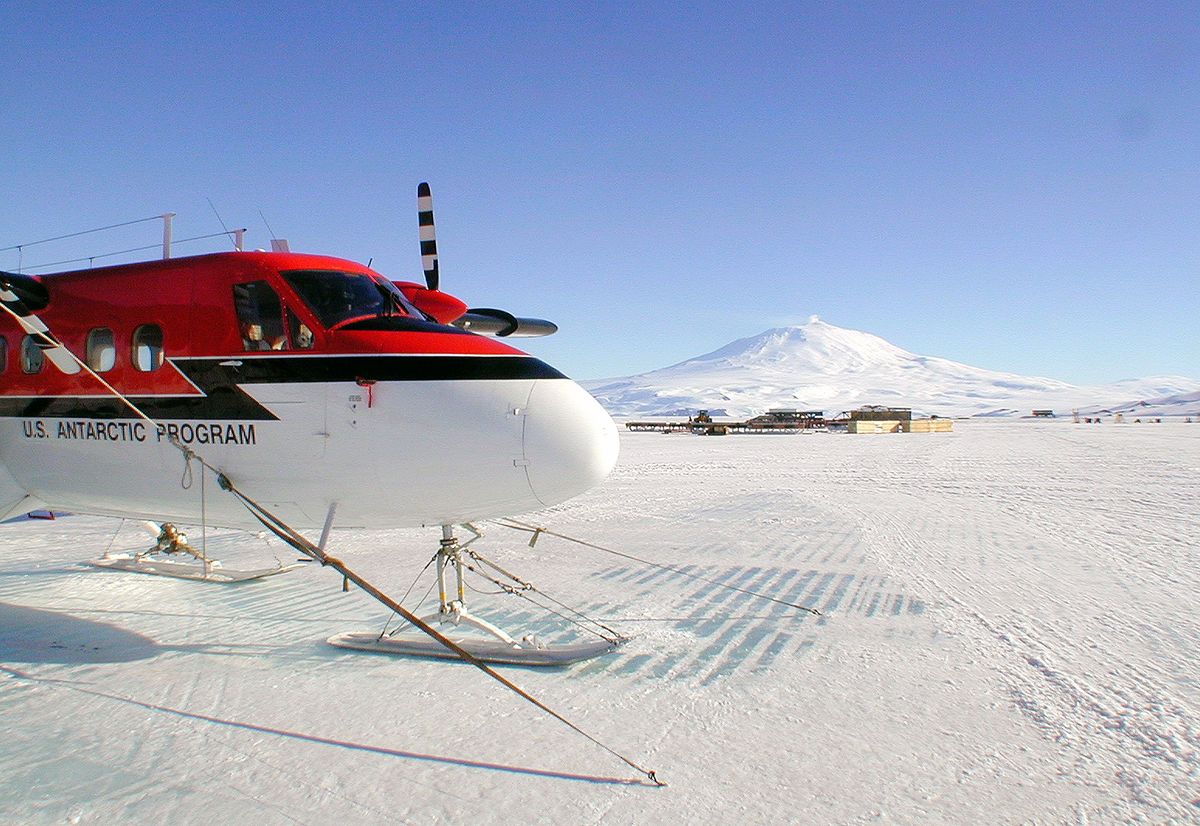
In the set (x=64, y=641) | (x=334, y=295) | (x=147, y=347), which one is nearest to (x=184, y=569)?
(x=64, y=641)

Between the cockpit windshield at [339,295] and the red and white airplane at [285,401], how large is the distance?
0.02 meters

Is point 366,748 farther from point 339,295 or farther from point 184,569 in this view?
point 184,569

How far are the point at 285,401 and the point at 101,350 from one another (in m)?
2.12

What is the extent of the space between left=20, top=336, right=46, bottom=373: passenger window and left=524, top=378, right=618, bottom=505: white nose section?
4.97 m

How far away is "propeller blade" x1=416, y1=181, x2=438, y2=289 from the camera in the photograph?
8719 millimetres

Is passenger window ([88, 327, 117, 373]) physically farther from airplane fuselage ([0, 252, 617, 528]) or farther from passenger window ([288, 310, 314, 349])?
passenger window ([288, 310, 314, 349])

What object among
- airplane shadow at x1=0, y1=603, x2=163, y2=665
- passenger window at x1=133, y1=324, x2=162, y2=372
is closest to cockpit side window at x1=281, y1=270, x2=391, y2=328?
passenger window at x1=133, y1=324, x2=162, y2=372

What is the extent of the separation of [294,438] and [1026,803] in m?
5.29

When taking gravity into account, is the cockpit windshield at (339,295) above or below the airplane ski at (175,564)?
above

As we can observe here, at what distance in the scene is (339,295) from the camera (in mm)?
5832

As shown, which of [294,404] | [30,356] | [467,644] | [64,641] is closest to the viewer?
[294,404]

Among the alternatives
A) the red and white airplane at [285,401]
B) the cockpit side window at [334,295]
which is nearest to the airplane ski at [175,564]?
the red and white airplane at [285,401]

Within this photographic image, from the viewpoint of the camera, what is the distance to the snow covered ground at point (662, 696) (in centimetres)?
383

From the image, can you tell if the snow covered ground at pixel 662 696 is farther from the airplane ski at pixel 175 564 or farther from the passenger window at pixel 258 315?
the passenger window at pixel 258 315
